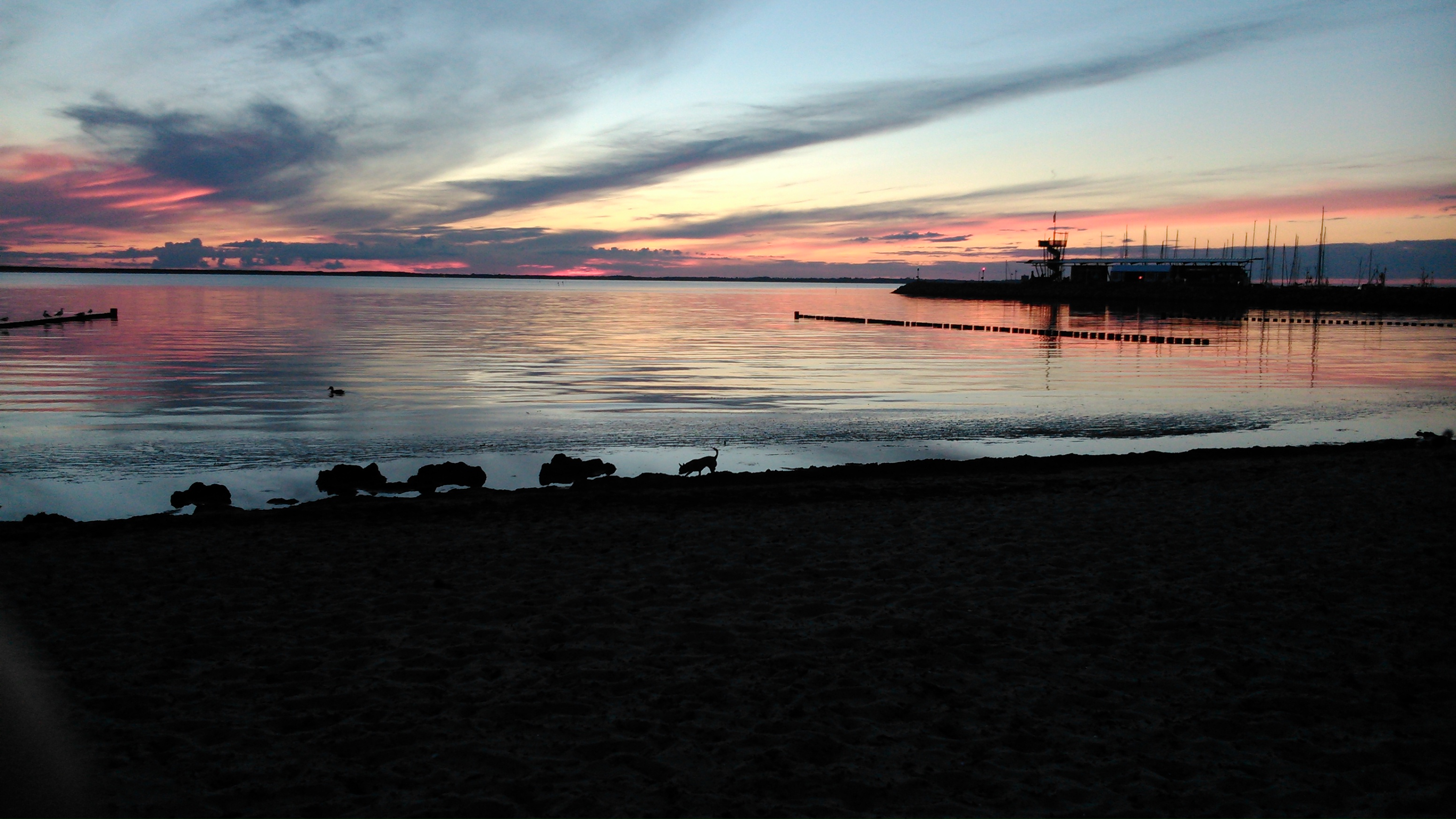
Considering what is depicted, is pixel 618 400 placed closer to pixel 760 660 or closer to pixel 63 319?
pixel 760 660

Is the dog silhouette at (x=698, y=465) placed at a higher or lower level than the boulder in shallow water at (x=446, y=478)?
higher

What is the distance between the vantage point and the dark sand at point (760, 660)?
4691 millimetres

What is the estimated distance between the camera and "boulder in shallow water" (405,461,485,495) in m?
13.6

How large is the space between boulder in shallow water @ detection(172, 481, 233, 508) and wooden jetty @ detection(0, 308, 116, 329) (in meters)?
51.2

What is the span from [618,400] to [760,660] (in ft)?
64.6

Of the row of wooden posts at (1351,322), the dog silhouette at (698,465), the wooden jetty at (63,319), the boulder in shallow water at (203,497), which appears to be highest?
the row of wooden posts at (1351,322)

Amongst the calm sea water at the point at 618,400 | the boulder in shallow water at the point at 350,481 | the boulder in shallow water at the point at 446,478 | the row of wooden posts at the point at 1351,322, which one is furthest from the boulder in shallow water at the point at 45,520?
the row of wooden posts at the point at 1351,322

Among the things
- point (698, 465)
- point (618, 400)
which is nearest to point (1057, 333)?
point (618, 400)

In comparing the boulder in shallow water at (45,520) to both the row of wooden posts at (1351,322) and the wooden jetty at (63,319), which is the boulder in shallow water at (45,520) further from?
the row of wooden posts at (1351,322)

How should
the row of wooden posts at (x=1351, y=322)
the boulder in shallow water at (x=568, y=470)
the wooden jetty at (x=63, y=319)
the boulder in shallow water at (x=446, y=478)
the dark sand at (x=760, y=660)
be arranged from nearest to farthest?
1. the dark sand at (x=760, y=660)
2. the boulder in shallow water at (x=446, y=478)
3. the boulder in shallow water at (x=568, y=470)
4. the wooden jetty at (x=63, y=319)
5. the row of wooden posts at (x=1351, y=322)

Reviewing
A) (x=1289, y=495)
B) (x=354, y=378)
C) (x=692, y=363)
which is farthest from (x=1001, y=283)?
(x=1289, y=495)

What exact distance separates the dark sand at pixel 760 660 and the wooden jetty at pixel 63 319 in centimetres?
5398

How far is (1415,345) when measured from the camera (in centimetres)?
4800

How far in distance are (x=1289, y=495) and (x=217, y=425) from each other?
2068 cm
